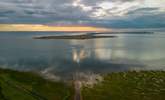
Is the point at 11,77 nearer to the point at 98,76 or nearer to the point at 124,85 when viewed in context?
the point at 98,76

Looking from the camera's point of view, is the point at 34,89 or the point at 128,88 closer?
the point at 34,89

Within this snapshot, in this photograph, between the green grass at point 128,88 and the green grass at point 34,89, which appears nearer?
the green grass at point 34,89

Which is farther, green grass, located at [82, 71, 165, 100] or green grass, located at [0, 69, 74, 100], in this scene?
green grass, located at [82, 71, 165, 100]

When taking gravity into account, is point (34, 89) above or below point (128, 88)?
above

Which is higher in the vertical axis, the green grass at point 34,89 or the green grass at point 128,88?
the green grass at point 34,89

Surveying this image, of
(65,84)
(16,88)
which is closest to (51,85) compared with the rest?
(65,84)
